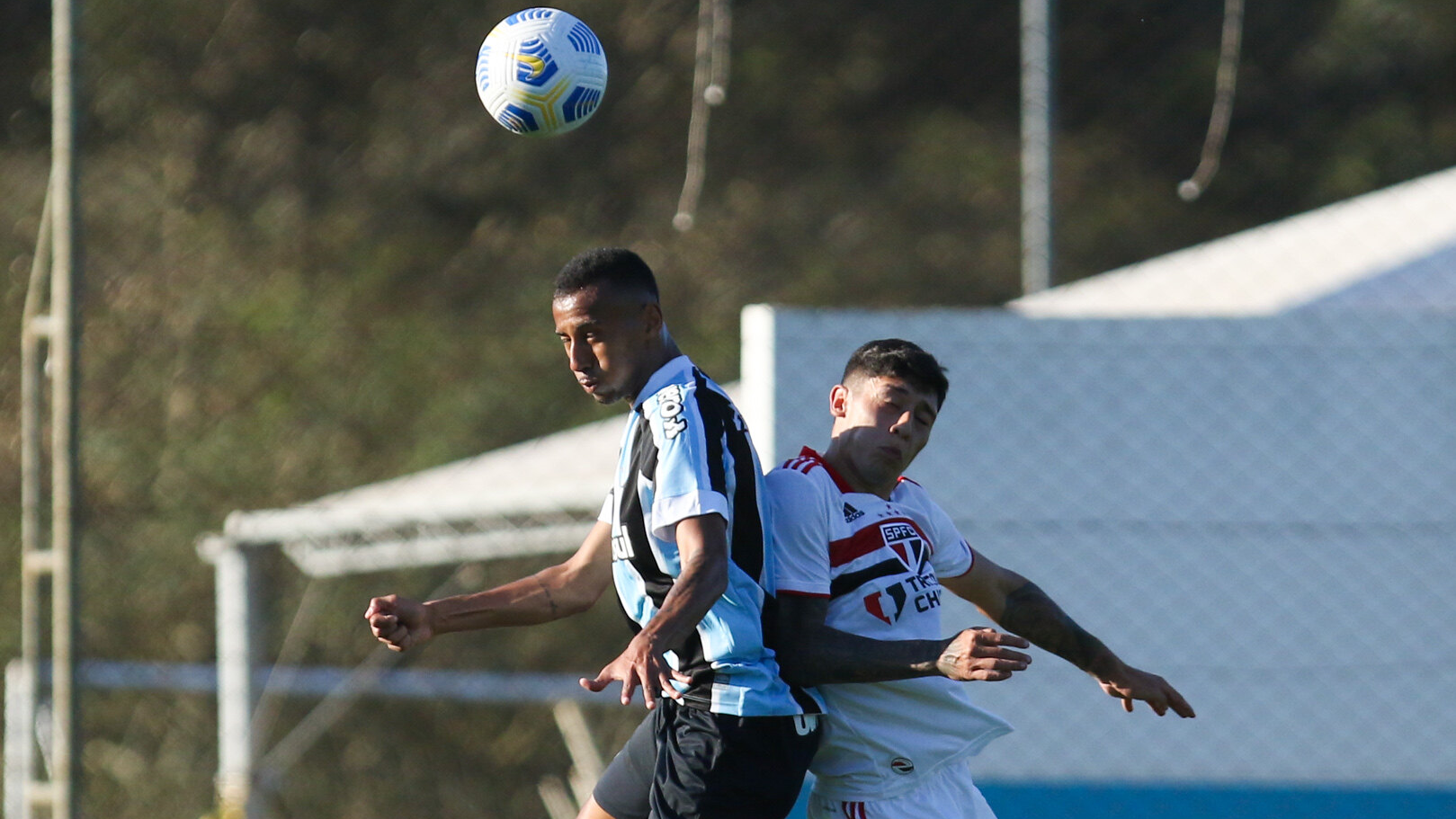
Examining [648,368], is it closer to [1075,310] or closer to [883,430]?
[883,430]

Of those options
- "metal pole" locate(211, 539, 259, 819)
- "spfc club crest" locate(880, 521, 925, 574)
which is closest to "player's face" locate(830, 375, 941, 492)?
"spfc club crest" locate(880, 521, 925, 574)

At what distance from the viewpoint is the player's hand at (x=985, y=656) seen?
3527mm

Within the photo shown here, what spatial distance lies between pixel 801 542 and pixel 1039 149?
493 cm

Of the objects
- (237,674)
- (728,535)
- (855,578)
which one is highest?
(728,535)

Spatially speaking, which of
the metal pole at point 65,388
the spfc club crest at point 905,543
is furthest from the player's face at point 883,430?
the metal pole at point 65,388

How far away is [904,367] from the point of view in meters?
4.20

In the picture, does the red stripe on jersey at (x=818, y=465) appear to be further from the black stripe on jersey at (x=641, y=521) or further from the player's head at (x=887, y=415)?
→ the black stripe on jersey at (x=641, y=521)

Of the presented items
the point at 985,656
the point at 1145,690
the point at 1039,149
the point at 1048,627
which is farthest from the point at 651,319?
the point at 1039,149

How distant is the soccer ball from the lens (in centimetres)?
523

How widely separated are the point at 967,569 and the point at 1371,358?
3104 mm

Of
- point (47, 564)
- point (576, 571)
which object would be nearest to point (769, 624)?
point (576, 571)

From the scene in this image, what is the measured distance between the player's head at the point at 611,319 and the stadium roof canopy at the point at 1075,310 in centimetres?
317

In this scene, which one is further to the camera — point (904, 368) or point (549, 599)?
point (549, 599)

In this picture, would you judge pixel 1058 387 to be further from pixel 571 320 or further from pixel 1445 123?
pixel 1445 123
